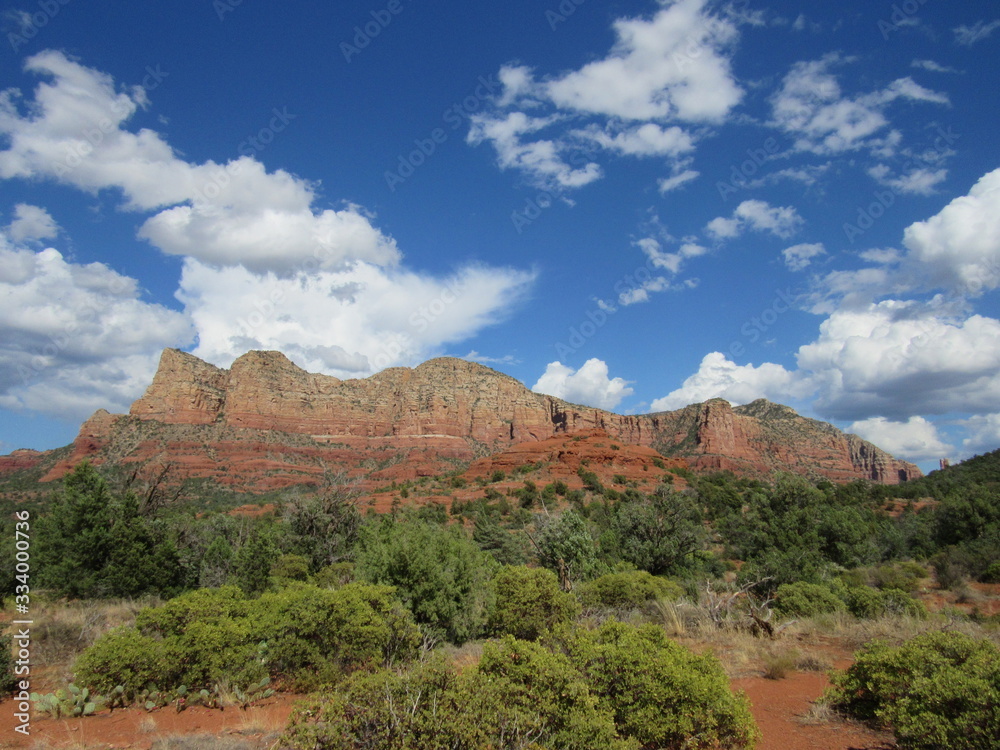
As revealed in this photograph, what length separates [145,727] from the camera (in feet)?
24.5

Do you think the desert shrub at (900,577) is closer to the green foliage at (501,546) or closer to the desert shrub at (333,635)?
the green foliage at (501,546)

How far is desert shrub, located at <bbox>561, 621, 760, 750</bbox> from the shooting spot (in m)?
5.64

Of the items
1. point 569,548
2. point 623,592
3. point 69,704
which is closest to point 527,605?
point 623,592

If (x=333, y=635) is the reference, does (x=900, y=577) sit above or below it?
below

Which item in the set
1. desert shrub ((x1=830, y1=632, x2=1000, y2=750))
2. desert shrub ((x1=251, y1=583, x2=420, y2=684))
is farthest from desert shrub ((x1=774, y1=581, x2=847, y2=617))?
desert shrub ((x1=251, y1=583, x2=420, y2=684))

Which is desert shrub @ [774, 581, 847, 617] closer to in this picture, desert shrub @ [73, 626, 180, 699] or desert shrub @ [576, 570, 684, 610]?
desert shrub @ [576, 570, 684, 610]

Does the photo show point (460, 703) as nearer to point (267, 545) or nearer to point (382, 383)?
point (267, 545)

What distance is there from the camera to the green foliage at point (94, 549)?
18469mm

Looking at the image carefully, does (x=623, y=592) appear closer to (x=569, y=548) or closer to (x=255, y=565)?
(x=569, y=548)

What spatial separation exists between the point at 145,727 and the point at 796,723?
30.5 feet

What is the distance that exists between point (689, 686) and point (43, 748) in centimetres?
792

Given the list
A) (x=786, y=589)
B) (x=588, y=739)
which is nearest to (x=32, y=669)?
(x=588, y=739)

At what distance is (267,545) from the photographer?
20188mm

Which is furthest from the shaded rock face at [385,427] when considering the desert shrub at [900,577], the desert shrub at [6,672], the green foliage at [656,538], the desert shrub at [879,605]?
the desert shrub at [879,605]
